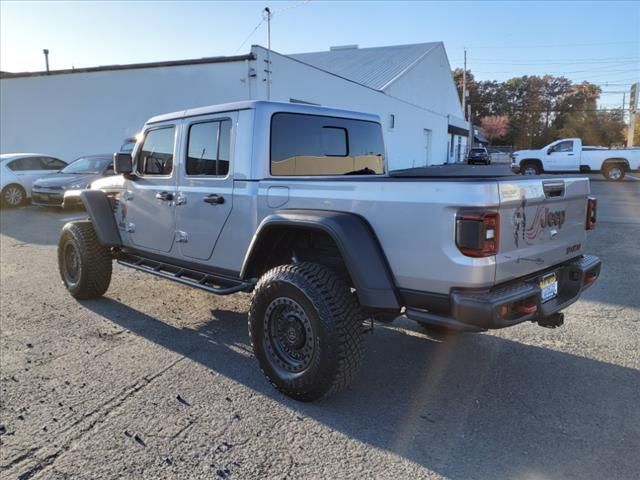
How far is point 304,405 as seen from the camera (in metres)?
3.42

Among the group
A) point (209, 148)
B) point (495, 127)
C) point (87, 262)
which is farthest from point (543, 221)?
point (495, 127)

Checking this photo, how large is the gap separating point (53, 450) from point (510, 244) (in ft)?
9.42

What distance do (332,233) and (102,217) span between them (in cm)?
336

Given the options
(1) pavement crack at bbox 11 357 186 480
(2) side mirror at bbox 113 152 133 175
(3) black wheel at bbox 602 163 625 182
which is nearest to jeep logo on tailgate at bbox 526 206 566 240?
(1) pavement crack at bbox 11 357 186 480

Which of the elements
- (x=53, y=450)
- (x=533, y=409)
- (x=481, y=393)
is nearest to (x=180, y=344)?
(x=53, y=450)

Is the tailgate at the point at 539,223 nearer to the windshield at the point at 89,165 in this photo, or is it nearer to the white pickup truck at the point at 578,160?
the windshield at the point at 89,165

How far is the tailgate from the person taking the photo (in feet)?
9.71

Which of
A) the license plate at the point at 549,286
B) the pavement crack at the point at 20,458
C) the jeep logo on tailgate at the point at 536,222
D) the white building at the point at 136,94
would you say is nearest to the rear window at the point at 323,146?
the jeep logo on tailgate at the point at 536,222

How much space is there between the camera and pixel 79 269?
224 inches

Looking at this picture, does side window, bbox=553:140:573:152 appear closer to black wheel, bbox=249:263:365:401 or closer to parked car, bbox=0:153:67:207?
parked car, bbox=0:153:67:207

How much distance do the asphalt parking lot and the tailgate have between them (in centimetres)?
94

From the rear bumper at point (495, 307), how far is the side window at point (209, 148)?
80.3 inches

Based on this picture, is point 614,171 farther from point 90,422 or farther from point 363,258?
point 90,422

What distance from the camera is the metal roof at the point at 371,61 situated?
103 ft
